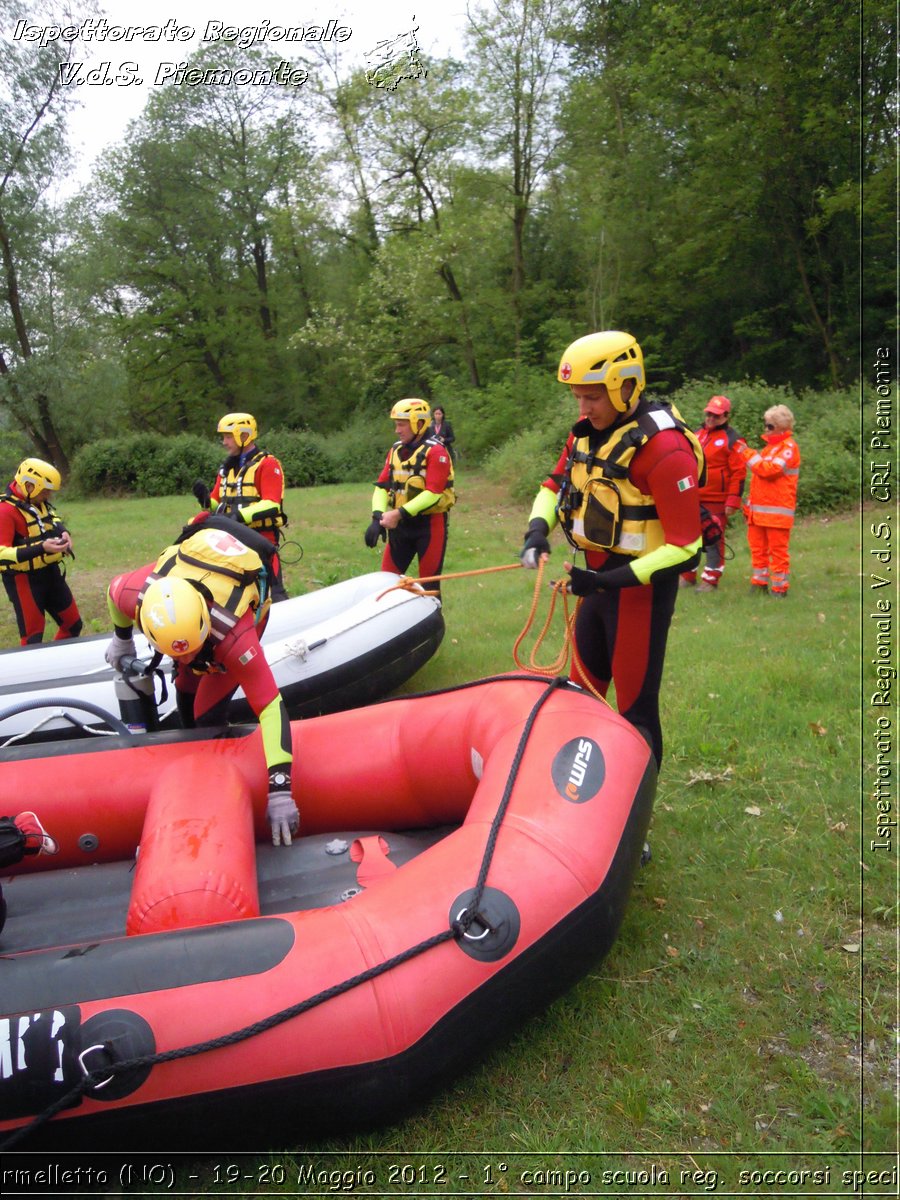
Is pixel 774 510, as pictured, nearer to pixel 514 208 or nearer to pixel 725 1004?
pixel 725 1004

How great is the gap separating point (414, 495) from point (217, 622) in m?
3.09

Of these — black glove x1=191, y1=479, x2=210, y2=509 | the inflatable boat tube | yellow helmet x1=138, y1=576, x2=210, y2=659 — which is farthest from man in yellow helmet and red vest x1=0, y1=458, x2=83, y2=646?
yellow helmet x1=138, y1=576, x2=210, y2=659

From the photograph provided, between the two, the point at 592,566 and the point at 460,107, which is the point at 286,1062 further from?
the point at 460,107

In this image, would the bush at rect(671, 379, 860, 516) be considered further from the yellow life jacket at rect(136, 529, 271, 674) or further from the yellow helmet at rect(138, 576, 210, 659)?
the yellow helmet at rect(138, 576, 210, 659)

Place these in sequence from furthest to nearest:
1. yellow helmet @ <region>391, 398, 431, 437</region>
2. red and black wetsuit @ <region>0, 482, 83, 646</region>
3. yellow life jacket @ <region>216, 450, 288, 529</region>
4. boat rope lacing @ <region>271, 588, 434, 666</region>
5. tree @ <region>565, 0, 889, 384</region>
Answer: tree @ <region>565, 0, 889, 384</region>, yellow life jacket @ <region>216, 450, 288, 529</region>, yellow helmet @ <region>391, 398, 431, 437</region>, red and black wetsuit @ <region>0, 482, 83, 646</region>, boat rope lacing @ <region>271, 588, 434, 666</region>

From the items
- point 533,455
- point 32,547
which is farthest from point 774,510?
point 533,455

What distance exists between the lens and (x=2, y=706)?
14.7ft

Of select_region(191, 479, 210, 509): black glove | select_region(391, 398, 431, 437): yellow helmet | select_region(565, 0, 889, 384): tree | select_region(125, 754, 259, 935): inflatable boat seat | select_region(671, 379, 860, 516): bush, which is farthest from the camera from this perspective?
select_region(565, 0, 889, 384): tree

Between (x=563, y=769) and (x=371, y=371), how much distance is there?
2040 cm

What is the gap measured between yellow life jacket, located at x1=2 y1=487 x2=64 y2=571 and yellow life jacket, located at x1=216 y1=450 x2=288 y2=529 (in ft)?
3.87

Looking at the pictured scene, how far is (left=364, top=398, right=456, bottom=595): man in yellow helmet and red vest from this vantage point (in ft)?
19.7

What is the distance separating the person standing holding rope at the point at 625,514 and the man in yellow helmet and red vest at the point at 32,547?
12.7 feet

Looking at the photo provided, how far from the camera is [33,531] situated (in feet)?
19.6

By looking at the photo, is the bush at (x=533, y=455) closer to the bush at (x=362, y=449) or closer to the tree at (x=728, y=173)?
the tree at (x=728, y=173)
